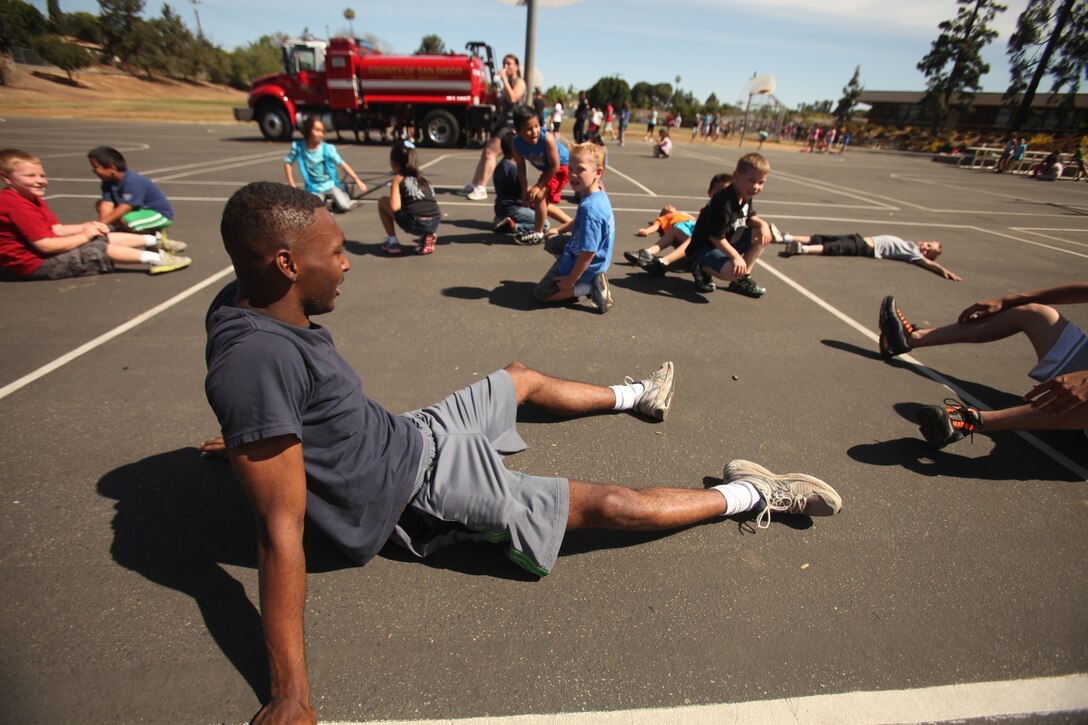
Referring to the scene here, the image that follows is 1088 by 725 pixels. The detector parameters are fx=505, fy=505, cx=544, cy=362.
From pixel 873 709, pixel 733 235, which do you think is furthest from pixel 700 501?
pixel 733 235

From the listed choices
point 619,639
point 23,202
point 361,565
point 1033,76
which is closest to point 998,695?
point 619,639

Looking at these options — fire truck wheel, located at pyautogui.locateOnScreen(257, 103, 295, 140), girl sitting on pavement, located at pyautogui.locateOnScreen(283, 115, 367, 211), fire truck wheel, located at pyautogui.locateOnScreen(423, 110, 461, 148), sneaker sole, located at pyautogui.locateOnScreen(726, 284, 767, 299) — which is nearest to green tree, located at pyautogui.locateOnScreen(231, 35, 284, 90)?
fire truck wheel, located at pyautogui.locateOnScreen(257, 103, 295, 140)

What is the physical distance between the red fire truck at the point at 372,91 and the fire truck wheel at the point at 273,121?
0.11ft

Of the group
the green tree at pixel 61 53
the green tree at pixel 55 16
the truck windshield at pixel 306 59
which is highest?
the green tree at pixel 55 16

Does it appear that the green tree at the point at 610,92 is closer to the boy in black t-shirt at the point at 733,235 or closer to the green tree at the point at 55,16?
the green tree at the point at 55,16

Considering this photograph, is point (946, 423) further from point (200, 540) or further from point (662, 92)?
point (662, 92)

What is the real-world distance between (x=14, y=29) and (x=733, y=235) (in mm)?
44186

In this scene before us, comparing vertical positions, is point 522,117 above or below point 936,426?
above

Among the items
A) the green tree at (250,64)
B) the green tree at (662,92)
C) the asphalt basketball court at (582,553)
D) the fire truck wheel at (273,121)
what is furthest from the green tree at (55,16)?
the green tree at (662,92)

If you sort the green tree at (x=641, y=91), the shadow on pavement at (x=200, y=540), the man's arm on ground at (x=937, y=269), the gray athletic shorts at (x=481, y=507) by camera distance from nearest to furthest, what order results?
the shadow on pavement at (x=200, y=540) → the gray athletic shorts at (x=481, y=507) → the man's arm on ground at (x=937, y=269) → the green tree at (x=641, y=91)

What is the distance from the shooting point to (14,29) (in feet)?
96.0

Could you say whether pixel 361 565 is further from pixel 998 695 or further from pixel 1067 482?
pixel 1067 482

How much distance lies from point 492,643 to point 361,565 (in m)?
0.67

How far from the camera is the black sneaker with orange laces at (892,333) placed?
4.14 m
